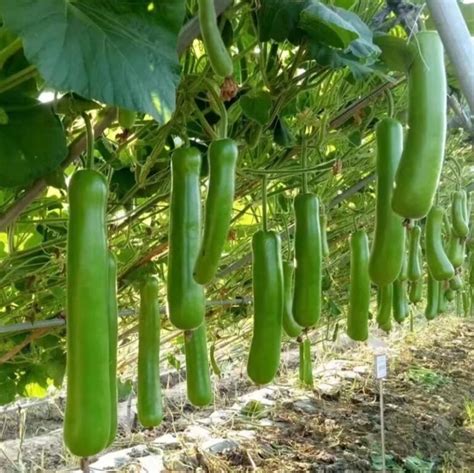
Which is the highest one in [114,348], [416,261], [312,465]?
[416,261]

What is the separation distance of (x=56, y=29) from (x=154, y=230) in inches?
52.7

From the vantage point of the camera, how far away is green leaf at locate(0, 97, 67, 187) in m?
0.95

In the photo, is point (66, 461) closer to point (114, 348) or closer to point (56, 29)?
point (114, 348)

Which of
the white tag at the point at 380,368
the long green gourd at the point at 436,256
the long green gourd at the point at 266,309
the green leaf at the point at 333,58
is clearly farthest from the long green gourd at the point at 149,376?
the white tag at the point at 380,368

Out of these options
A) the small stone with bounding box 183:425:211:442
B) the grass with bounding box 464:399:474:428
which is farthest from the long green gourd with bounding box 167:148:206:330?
the grass with bounding box 464:399:474:428

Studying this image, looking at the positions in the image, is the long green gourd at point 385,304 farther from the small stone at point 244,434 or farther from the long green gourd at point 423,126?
the small stone at point 244,434

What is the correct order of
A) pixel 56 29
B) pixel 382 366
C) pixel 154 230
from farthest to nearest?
pixel 382 366 < pixel 154 230 < pixel 56 29

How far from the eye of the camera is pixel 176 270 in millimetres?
946

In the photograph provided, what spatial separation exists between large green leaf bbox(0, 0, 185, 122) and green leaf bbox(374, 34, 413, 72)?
268 millimetres

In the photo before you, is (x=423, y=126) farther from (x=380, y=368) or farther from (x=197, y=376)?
(x=380, y=368)

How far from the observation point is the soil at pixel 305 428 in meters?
4.21

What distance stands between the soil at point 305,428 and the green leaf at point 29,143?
2796 mm

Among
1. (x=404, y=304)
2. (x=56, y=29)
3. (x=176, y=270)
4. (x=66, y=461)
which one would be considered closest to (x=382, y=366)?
(x=66, y=461)

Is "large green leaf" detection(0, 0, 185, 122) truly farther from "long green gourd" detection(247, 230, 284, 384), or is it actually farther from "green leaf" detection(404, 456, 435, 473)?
"green leaf" detection(404, 456, 435, 473)
